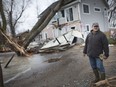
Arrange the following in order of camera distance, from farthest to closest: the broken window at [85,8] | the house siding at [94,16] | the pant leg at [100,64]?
1. the broken window at [85,8]
2. the house siding at [94,16]
3. the pant leg at [100,64]

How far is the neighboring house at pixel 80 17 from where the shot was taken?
36406 mm

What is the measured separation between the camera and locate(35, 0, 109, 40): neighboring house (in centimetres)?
3641

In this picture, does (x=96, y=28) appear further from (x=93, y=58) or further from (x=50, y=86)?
(x=50, y=86)

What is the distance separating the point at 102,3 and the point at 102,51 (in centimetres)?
3596

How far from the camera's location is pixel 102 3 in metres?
Answer: 42.2

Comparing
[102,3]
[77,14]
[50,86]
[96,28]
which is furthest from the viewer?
[102,3]

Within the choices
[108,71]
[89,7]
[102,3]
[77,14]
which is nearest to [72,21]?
[77,14]

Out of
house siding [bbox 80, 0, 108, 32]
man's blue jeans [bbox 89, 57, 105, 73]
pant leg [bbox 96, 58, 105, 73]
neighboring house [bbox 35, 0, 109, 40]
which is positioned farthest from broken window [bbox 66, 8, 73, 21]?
pant leg [bbox 96, 58, 105, 73]

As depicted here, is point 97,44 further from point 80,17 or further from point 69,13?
point 69,13

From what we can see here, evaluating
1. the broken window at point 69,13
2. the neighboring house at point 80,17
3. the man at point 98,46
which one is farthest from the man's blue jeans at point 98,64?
the broken window at point 69,13

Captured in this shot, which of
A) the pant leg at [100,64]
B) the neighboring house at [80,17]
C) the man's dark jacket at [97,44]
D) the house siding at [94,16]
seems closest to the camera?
the man's dark jacket at [97,44]

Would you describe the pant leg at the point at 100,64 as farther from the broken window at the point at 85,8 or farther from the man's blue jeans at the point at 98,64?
the broken window at the point at 85,8

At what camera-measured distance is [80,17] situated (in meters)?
36.2

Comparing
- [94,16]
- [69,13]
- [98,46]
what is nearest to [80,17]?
[69,13]
